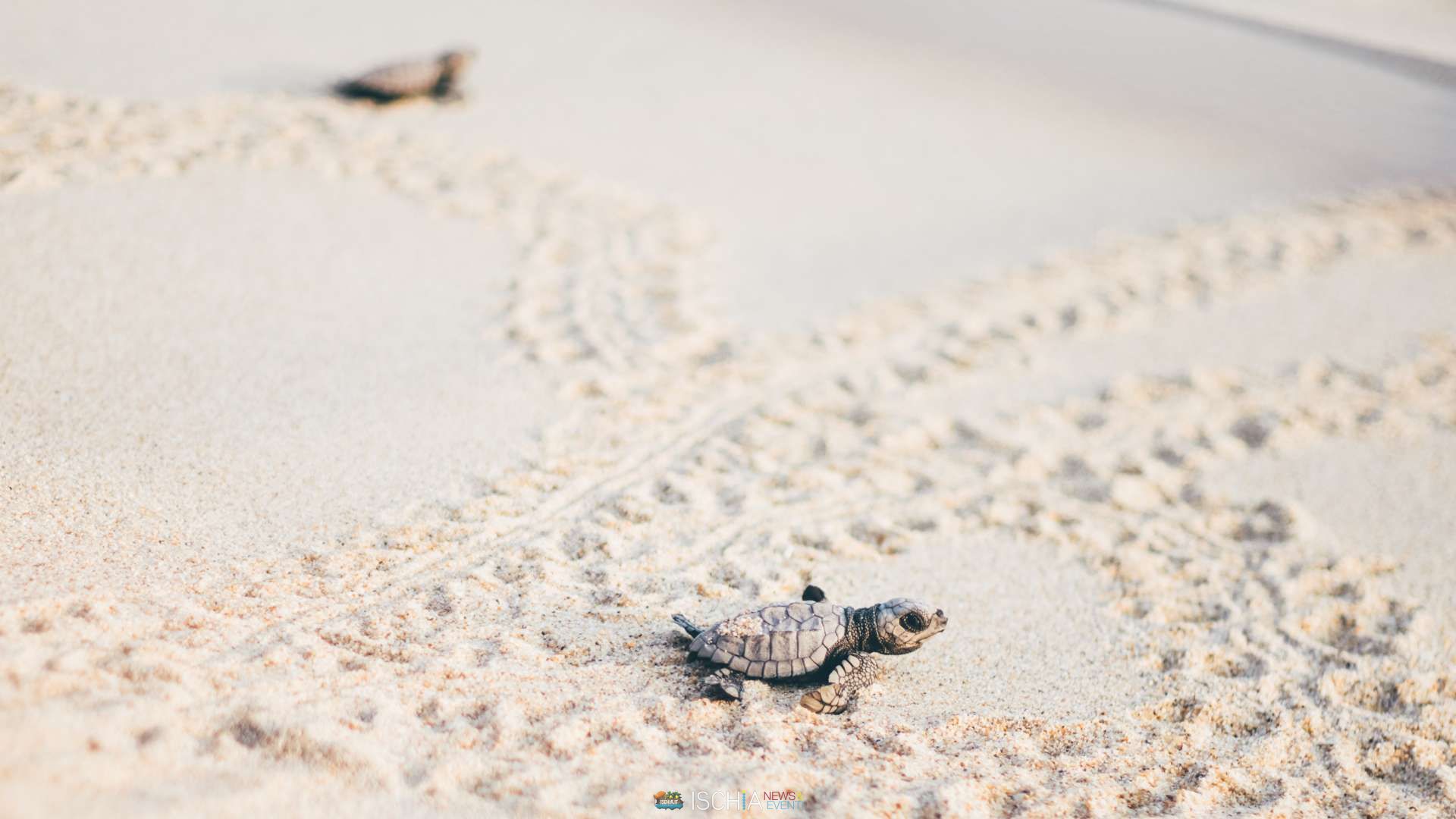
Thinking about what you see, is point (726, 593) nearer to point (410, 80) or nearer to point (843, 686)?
point (843, 686)

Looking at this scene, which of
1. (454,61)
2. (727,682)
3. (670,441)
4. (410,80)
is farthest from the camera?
(454,61)

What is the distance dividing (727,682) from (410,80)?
458 cm

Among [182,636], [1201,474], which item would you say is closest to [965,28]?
[1201,474]

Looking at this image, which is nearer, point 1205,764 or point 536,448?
point 1205,764

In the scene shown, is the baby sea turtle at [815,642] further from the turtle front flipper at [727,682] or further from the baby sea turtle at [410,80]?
the baby sea turtle at [410,80]

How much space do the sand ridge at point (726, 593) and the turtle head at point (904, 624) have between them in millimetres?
131

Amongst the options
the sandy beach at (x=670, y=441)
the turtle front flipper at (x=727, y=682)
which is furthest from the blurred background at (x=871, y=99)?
the turtle front flipper at (x=727, y=682)

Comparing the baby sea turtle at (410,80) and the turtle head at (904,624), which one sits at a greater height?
the baby sea turtle at (410,80)

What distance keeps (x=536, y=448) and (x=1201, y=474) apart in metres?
2.42

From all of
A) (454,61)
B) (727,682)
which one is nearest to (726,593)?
(727,682)

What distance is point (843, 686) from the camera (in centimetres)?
212

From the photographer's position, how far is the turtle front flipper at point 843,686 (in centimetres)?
209

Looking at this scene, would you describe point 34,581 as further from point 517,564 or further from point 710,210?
point 710,210

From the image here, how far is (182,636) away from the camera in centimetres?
197
